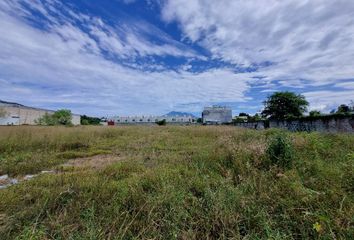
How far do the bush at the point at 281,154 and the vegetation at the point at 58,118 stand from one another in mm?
48910

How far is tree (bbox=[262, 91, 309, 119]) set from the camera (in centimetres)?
3141

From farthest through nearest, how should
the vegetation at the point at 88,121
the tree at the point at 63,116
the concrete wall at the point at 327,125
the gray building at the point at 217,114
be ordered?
the gray building at the point at 217,114
the vegetation at the point at 88,121
the tree at the point at 63,116
the concrete wall at the point at 327,125

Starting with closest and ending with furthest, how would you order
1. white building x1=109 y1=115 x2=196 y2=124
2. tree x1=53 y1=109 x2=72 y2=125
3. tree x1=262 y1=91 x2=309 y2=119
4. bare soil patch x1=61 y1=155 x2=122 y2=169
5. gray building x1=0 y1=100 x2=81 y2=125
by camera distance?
bare soil patch x1=61 y1=155 x2=122 y2=169, tree x1=262 y1=91 x2=309 y2=119, gray building x1=0 y1=100 x2=81 y2=125, tree x1=53 y1=109 x2=72 y2=125, white building x1=109 y1=115 x2=196 y2=124

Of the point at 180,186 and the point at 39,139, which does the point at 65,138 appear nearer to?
the point at 39,139

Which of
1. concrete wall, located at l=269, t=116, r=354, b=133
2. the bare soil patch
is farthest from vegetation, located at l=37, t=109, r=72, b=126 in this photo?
the bare soil patch

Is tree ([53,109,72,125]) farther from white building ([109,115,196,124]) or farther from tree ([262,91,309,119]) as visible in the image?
tree ([262,91,309,119])

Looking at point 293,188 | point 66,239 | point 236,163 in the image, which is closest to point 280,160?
point 236,163

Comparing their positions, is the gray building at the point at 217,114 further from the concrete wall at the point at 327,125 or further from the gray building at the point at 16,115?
the concrete wall at the point at 327,125

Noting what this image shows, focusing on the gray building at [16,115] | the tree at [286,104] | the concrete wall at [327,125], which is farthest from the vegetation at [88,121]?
the concrete wall at [327,125]

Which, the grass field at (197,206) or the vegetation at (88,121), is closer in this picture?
the grass field at (197,206)

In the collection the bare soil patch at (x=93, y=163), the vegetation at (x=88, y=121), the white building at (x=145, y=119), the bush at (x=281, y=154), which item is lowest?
the bare soil patch at (x=93, y=163)

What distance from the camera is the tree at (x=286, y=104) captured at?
31406 mm

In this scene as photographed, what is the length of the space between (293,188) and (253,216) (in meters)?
0.75

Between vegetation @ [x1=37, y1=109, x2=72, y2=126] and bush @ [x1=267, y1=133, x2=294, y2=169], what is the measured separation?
48.9 metres
